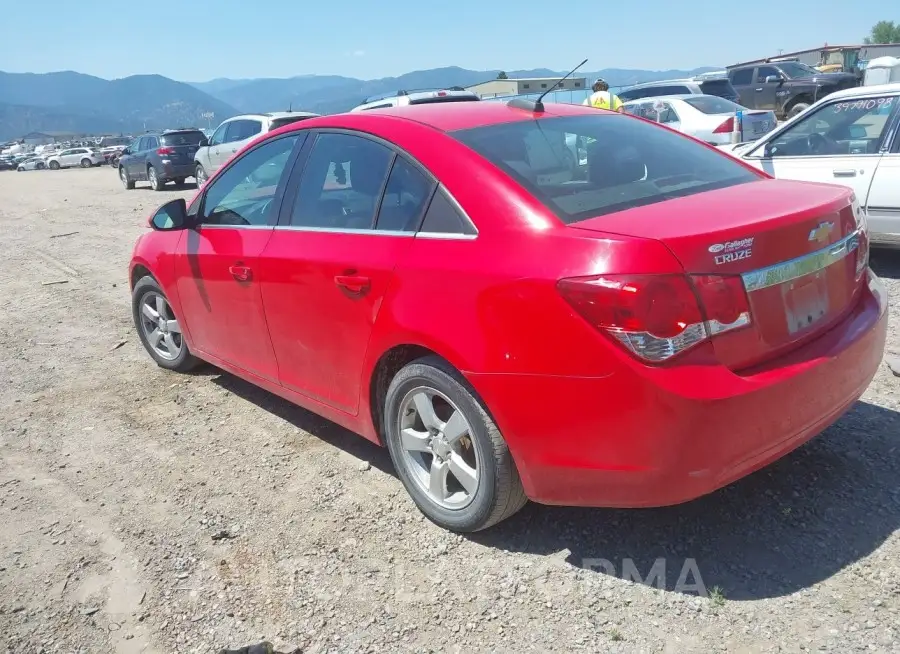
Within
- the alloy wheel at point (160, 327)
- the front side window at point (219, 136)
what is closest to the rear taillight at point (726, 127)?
the alloy wheel at point (160, 327)

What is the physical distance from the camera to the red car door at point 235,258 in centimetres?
381

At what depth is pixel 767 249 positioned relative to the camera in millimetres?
2457

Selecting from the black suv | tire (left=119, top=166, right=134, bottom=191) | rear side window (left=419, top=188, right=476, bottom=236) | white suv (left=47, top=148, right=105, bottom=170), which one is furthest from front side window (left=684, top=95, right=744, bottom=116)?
white suv (left=47, top=148, right=105, bottom=170)

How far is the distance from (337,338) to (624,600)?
1.57 metres

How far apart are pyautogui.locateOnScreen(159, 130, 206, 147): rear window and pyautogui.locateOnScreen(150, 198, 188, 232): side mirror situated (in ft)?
57.4

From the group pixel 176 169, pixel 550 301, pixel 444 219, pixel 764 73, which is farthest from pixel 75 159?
pixel 550 301

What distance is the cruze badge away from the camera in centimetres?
235

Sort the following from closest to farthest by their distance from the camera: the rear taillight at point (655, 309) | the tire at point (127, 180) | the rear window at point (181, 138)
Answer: the rear taillight at point (655, 309) → the rear window at point (181, 138) → the tire at point (127, 180)

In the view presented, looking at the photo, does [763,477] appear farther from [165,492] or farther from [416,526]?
[165,492]

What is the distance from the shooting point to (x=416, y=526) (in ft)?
10.4

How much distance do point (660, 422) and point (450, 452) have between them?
3.15 ft

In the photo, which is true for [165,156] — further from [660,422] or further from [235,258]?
[660,422]

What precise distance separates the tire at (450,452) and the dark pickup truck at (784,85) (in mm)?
22045

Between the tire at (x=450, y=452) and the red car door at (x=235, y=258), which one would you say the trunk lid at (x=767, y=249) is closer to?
the tire at (x=450, y=452)
